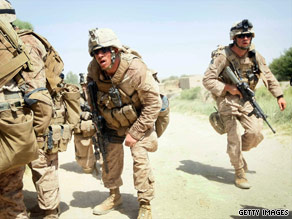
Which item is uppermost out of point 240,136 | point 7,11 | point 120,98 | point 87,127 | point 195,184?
point 7,11

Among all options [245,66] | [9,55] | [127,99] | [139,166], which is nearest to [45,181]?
[139,166]

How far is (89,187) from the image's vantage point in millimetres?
4688

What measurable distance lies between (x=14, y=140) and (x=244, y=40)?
3.67 metres

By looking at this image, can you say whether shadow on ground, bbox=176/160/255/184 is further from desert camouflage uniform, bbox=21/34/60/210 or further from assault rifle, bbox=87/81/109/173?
desert camouflage uniform, bbox=21/34/60/210

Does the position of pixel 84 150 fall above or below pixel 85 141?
below

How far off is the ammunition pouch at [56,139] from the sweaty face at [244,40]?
3001 mm

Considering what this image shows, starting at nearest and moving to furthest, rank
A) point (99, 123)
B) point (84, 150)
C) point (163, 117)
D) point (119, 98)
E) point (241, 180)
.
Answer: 1. point (119, 98)
2. point (99, 123)
3. point (163, 117)
4. point (241, 180)
5. point (84, 150)

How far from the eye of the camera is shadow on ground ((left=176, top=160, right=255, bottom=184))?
16.3 feet

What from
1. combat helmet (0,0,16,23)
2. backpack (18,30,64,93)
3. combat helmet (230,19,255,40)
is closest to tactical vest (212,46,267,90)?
combat helmet (230,19,255,40)

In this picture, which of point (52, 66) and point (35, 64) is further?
point (52, 66)

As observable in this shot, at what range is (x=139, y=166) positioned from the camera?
10.9 feet

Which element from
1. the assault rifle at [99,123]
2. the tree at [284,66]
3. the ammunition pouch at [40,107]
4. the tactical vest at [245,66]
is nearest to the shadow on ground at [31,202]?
the assault rifle at [99,123]

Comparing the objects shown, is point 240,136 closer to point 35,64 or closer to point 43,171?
point 43,171

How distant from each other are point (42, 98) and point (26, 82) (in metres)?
0.21
